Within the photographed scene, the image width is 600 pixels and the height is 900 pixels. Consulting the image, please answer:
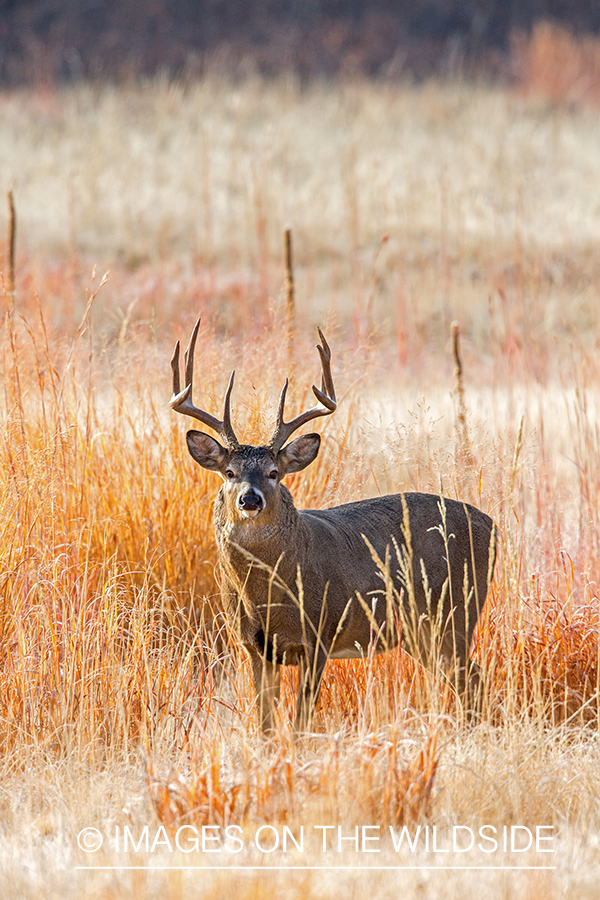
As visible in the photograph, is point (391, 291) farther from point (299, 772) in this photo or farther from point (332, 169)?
point (299, 772)

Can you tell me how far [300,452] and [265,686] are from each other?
2.68 ft

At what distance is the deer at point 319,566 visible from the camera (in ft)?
12.4

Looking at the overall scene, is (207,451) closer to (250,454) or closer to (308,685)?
(250,454)

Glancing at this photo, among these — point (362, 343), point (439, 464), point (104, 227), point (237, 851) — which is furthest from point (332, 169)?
point (237, 851)

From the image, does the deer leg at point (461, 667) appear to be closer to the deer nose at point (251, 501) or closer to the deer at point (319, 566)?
the deer at point (319, 566)

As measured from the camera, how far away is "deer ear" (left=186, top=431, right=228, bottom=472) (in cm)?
390

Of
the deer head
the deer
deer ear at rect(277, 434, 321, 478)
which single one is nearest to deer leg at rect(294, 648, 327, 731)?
the deer

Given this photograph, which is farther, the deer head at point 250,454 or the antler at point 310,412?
the antler at point 310,412

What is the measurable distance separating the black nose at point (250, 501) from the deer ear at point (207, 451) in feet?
1.08

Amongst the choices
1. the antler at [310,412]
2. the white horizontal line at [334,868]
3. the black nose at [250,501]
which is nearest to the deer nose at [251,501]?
the black nose at [250,501]

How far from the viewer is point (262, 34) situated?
2986 cm

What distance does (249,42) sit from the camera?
29.2 meters

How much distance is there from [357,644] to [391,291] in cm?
1227

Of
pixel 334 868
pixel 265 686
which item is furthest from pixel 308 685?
pixel 334 868
